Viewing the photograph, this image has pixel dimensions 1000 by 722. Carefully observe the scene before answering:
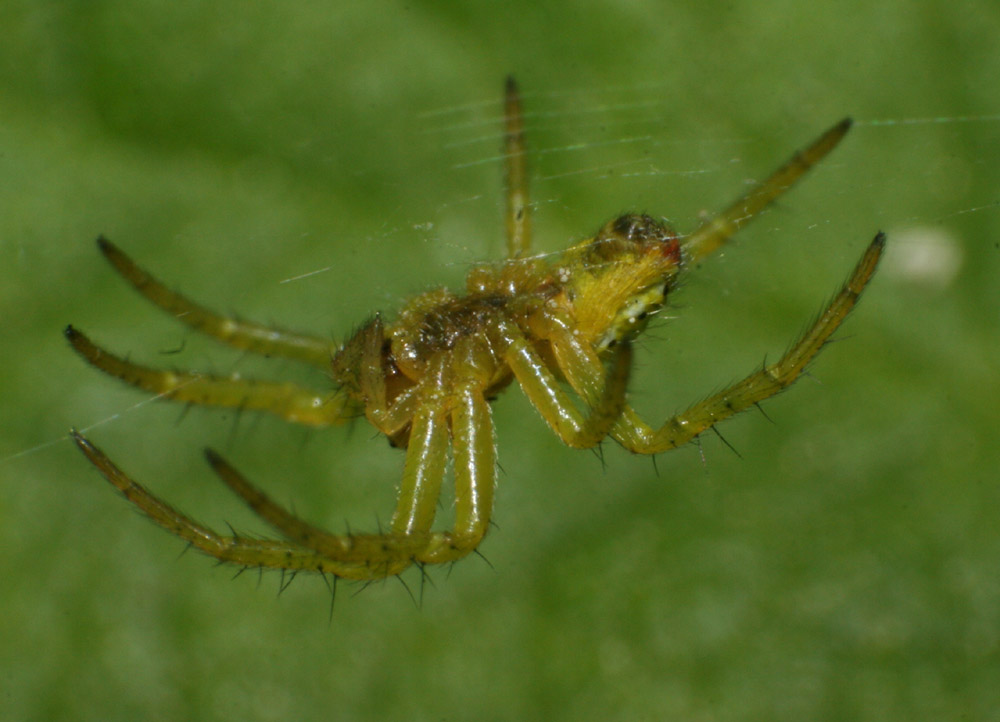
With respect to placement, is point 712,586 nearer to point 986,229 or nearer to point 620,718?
point 620,718

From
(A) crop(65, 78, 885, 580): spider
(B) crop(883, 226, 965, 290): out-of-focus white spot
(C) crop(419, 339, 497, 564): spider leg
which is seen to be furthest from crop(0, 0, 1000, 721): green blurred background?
(C) crop(419, 339, 497, 564): spider leg

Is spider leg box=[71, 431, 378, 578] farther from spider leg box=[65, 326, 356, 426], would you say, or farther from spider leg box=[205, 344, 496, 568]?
spider leg box=[65, 326, 356, 426]

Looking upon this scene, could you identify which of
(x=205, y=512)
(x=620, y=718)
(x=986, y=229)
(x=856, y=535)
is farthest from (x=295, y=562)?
(x=986, y=229)

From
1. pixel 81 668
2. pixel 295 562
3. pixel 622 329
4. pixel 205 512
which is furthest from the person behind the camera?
pixel 205 512

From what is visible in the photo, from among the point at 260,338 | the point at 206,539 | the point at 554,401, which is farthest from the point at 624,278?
the point at 206,539

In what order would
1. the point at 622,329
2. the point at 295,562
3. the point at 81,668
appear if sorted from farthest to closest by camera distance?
1. the point at 81,668
2. the point at 622,329
3. the point at 295,562

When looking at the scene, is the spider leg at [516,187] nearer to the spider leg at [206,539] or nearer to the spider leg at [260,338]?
the spider leg at [260,338]

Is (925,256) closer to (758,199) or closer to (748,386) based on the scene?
(758,199)
